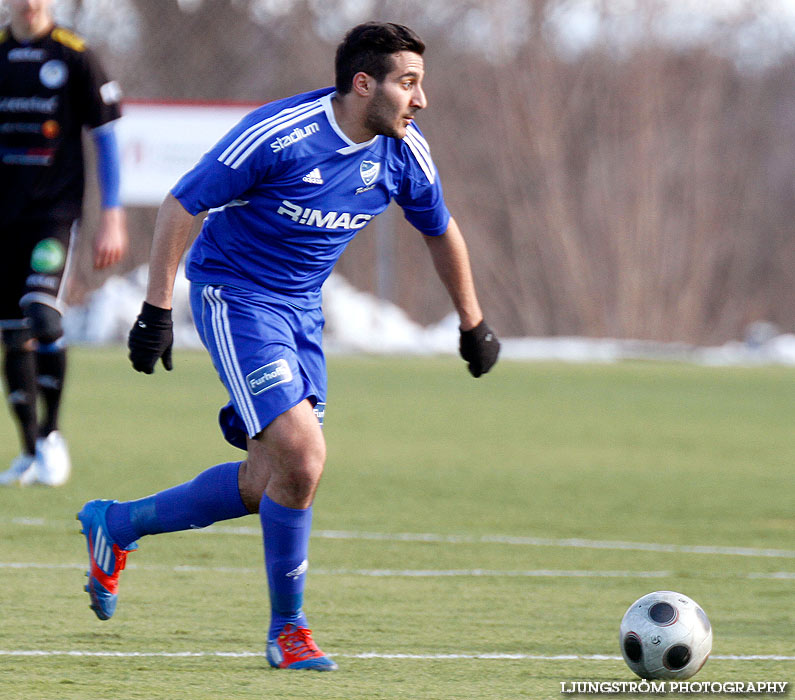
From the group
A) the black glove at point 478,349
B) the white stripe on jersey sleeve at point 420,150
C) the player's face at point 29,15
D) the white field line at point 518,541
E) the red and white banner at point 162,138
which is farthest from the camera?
the red and white banner at point 162,138

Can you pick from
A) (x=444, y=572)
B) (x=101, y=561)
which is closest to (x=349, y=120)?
(x=101, y=561)

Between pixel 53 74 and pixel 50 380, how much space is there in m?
1.53

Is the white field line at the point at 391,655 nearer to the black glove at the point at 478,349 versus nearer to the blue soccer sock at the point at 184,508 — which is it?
the blue soccer sock at the point at 184,508

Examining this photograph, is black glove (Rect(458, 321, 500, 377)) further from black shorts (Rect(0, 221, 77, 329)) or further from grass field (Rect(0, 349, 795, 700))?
black shorts (Rect(0, 221, 77, 329))

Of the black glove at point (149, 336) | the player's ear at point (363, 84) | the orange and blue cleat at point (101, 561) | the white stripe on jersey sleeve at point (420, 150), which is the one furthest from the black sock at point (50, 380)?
the player's ear at point (363, 84)

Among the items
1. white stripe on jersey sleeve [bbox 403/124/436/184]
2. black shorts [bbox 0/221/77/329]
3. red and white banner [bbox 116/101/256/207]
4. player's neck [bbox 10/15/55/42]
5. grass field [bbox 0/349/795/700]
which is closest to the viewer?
grass field [bbox 0/349/795/700]

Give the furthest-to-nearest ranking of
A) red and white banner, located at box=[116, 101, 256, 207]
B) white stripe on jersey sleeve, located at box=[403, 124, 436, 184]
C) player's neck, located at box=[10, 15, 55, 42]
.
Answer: red and white banner, located at box=[116, 101, 256, 207] < player's neck, located at box=[10, 15, 55, 42] < white stripe on jersey sleeve, located at box=[403, 124, 436, 184]

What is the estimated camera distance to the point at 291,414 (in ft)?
14.0

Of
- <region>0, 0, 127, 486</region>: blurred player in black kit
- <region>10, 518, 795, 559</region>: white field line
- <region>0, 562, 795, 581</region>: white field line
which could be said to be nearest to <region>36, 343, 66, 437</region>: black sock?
<region>0, 0, 127, 486</region>: blurred player in black kit

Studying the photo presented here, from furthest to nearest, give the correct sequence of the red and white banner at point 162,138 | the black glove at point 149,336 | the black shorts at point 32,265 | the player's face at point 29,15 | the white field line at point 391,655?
the red and white banner at point 162,138 → the player's face at point 29,15 → the black shorts at point 32,265 → the black glove at point 149,336 → the white field line at point 391,655

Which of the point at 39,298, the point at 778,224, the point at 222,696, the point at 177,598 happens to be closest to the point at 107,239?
the point at 39,298

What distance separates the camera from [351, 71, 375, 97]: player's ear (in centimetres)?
441

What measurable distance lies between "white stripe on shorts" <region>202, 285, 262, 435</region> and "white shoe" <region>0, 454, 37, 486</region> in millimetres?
3654

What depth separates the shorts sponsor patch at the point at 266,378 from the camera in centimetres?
429
